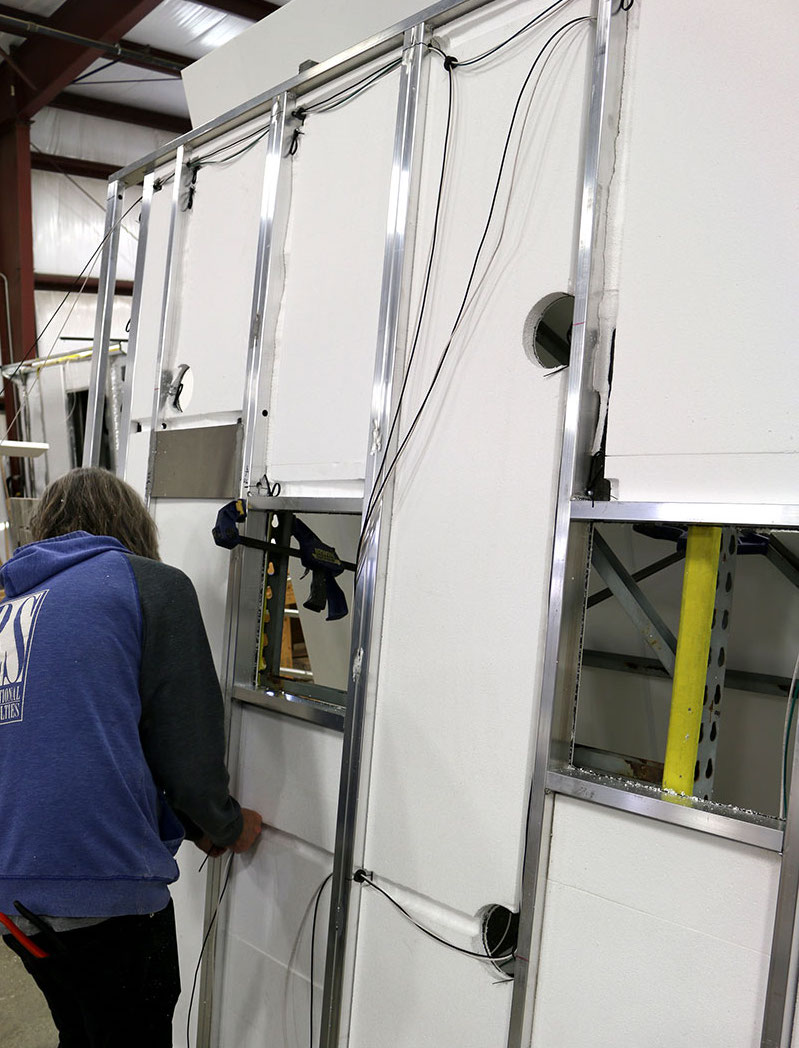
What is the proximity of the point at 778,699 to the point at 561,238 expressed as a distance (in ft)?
4.42

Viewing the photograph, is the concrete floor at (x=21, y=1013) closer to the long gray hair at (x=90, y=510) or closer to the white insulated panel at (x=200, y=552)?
the white insulated panel at (x=200, y=552)

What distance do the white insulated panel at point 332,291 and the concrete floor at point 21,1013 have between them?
6.13 ft

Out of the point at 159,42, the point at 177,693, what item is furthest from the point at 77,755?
the point at 159,42

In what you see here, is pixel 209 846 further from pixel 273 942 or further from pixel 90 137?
pixel 90 137

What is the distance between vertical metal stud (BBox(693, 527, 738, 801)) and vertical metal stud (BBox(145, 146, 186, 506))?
161 cm

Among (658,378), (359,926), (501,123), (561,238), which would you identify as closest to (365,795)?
(359,926)

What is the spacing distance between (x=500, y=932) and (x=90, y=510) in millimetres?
1136

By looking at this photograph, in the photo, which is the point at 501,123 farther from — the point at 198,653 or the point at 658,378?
the point at 198,653

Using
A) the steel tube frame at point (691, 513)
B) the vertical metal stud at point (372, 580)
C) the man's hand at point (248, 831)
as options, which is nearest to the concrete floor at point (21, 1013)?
the man's hand at point (248, 831)

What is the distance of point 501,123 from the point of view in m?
1.57

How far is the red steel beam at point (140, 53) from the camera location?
515cm

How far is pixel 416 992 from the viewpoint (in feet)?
5.21

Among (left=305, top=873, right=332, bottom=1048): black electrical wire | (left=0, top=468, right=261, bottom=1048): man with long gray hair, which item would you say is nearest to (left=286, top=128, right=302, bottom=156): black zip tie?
(left=0, top=468, right=261, bottom=1048): man with long gray hair

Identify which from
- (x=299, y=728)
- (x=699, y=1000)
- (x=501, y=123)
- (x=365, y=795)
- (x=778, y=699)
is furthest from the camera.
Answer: (x=778, y=699)
